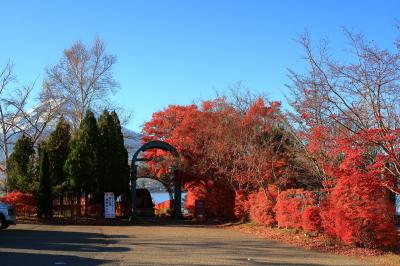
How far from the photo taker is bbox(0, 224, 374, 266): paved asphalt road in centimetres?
1152

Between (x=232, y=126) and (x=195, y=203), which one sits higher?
(x=232, y=126)

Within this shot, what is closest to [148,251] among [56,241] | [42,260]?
[42,260]

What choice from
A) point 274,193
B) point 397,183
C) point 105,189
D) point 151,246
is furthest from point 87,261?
point 105,189

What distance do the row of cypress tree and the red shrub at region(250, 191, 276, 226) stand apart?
8743 millimetres

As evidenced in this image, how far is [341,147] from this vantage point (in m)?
12.4

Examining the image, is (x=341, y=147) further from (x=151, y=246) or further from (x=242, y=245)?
(x=151, y=246)

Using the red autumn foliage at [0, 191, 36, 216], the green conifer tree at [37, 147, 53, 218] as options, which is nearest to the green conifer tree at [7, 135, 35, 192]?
the red autumn foliage at [0, 191, 36, 216]

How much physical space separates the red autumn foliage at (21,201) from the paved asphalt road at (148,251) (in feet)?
25.7

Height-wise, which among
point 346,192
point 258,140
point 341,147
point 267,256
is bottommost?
point 267,256

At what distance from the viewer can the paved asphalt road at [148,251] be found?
1152 centimetres

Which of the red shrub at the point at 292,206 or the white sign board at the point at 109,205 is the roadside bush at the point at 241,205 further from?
the white sign board at the point at 109,205

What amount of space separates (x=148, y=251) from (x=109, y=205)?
13074 millimetres

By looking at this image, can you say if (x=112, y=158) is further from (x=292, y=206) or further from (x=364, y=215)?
(x=364, y=215)

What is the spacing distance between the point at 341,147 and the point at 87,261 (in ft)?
22.4
